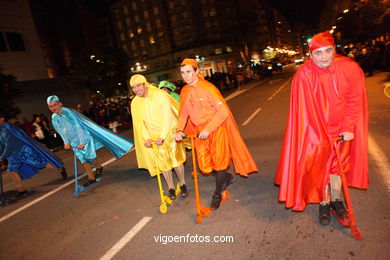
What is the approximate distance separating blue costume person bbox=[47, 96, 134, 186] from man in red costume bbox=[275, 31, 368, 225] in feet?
13.5

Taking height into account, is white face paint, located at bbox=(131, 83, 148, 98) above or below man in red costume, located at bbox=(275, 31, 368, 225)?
above

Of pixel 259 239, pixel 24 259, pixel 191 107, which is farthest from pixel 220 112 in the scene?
pixel 24 259

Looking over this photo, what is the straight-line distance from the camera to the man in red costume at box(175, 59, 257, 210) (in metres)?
3.63

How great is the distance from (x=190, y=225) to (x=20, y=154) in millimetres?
4718

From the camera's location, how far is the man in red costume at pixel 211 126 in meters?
3.63

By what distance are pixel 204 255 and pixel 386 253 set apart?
5.53 ft

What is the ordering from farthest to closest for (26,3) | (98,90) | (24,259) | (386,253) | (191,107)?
(98,90) < (26,3) < (191,107) < (24,259) < (386,253)

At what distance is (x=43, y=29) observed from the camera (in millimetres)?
35188

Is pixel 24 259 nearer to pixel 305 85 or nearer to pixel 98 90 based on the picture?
pixel 305 85

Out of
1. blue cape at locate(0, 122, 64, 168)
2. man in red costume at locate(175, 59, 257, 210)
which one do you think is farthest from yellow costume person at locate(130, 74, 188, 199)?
blue cape at locate(0, 122, 64, 168)

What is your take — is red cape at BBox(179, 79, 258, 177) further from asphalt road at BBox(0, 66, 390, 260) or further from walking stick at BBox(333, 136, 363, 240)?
walking stick at BBox(333, 136, 363, 240)

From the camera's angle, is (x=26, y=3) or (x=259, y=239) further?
(x=26, y=3)

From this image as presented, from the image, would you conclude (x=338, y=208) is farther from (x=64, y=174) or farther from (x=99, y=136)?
(x=64, y=174)

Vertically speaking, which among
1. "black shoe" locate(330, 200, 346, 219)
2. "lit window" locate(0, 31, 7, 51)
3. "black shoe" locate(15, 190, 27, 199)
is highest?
"lit window" locate(0, 31, 7, 51)
